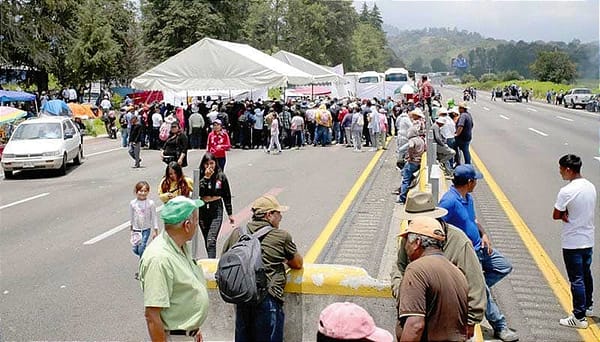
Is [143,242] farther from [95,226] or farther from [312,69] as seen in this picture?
[312,69]

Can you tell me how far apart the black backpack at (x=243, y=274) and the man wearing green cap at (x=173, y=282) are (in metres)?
0.62

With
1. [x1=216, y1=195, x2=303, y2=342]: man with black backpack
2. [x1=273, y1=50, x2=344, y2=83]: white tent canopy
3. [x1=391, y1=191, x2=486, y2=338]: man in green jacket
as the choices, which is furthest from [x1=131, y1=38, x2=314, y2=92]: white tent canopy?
[x1=391, y1=191, x2=486, y2=338]: man in green jacket

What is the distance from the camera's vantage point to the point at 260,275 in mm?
4797

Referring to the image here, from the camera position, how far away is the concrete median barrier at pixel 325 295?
574cm

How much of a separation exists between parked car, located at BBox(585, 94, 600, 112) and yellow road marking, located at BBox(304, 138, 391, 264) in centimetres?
3755

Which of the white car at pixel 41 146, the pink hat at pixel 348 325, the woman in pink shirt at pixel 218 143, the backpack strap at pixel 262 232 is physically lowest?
the white car at pixel 41 146

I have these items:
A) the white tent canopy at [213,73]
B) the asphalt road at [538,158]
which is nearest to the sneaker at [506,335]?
the asphalt road at [538,158]

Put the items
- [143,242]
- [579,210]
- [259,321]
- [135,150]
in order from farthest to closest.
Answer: [135,150], [143,242], [579,210], [259,321]

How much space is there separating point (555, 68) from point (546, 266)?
96155 mm

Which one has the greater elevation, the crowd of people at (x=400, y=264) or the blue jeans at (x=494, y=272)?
the crowd of people at (x=400, y=264)

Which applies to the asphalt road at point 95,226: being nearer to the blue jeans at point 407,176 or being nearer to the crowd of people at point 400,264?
the crowd of people at point 400,264

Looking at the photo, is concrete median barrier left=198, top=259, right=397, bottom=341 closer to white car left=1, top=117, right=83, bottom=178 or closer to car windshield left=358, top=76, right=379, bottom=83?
white car left=1, top=117, right=83, bottom=178

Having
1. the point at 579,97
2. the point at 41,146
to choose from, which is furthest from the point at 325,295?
the point at 579,97

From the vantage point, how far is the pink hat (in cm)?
261
